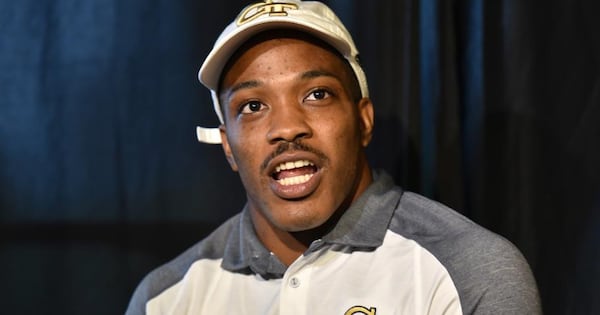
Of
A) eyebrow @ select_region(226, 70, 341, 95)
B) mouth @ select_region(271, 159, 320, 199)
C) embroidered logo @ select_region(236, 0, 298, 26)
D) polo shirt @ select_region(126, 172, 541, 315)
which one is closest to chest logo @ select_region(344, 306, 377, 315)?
polo shirt @ select_region(126, 172, 541, 315)

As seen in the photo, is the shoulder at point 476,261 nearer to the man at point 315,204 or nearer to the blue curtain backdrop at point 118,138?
the man at point 315,204

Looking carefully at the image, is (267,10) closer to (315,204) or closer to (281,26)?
(281,26)

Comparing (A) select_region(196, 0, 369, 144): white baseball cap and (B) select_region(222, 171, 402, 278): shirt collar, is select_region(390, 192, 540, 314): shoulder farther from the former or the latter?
(A) select_region(196, 0, 369, 144): white baseball cap

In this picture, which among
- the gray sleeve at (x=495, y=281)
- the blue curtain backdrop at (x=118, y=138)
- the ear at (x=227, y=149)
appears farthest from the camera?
the blue curtain backdrop at (x=118, y=138)

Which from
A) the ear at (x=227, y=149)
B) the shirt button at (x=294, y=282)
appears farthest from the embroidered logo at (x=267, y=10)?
the shirt button at (x=294, y=282)

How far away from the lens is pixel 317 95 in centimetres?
138

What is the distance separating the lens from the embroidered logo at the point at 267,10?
1.39 metres

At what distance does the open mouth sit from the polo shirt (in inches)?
4.9

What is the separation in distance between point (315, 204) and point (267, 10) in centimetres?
39

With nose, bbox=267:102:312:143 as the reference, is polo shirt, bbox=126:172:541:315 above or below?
below

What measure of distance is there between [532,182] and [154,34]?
1.03m

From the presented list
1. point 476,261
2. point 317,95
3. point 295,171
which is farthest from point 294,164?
point 476,261

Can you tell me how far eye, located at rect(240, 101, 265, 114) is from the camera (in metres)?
1.39

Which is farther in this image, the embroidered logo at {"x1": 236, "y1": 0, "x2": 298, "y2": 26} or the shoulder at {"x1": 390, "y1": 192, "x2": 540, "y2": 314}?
the embroidered logo at {"x1": 236, "y1": 0, "x2": 298, "y2": 26}
